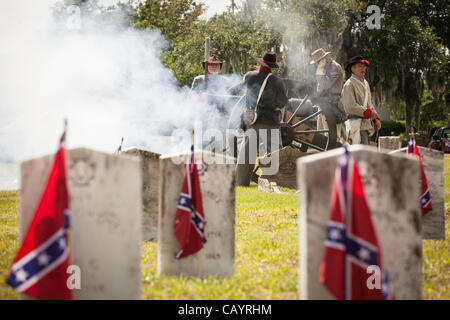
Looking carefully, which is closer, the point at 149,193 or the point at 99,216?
the point at 99,216

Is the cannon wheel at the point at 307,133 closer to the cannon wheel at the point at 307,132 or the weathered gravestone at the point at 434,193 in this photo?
the cannon wheel at the point at 307,132

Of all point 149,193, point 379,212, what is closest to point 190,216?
point 379,212

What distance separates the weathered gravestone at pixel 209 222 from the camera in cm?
452

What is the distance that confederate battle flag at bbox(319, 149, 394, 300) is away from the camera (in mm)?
2979

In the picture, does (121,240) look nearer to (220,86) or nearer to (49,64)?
(220,86)

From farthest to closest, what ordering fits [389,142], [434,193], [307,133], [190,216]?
[307,133]
[389,142]
[434,193]
[190,216]

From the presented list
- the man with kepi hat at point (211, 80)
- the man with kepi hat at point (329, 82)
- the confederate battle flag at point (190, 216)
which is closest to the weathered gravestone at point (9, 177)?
the man with kepi hat at point (211, 80)

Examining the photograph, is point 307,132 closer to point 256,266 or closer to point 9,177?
point 256,266

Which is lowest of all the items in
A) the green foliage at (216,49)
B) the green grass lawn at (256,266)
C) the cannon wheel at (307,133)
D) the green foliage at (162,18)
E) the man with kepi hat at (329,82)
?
the green grass lawn at (256,266)

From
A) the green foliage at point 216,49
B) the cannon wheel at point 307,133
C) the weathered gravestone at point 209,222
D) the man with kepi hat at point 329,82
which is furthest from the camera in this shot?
the green foliage at point 216,49

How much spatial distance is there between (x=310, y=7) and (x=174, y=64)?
775 cm

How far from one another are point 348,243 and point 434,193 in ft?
11.6

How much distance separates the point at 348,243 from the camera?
2.97 m

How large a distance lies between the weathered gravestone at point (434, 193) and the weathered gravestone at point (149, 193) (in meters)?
3.05
